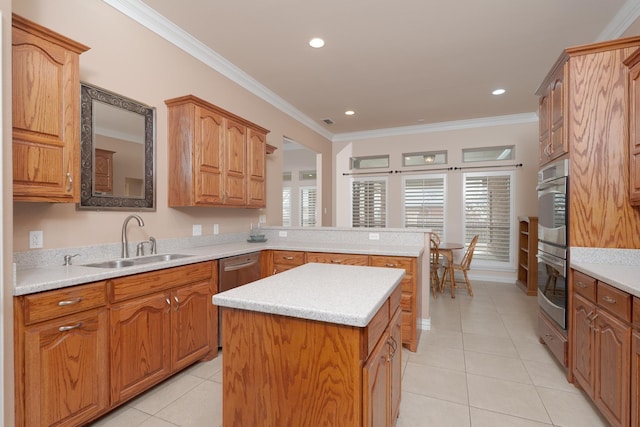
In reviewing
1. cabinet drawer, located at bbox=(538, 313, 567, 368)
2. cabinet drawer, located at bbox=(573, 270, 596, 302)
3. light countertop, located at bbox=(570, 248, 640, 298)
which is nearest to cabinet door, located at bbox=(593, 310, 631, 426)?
cabinet drawer, located at bbox=(573, 270, 596, 302)

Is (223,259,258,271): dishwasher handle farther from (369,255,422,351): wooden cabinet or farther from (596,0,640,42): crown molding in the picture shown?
(596,0,640,42): crown molding

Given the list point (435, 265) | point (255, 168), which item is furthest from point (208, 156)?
point (435, 265)

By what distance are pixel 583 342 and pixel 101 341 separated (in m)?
3.09

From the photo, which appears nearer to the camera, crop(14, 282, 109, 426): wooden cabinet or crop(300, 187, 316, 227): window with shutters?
crop(14, 282, 109, 426): wooden cabinet

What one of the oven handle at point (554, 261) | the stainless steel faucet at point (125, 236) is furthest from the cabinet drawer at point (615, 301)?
the stainless steel faucet at point (125, 236)

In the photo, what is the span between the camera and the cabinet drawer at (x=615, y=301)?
1.61m

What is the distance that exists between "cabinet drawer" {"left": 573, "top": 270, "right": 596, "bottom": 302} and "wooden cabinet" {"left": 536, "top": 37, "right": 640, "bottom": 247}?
0.24 m

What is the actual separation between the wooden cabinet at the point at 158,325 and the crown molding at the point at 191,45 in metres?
2.14

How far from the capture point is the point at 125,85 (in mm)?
2484

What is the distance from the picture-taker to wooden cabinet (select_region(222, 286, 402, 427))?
1.06 metres

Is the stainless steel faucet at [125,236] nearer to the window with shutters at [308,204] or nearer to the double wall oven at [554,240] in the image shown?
the double wall oven at [554,240]

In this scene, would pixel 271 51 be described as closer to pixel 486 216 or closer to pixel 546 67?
pixel 546 67

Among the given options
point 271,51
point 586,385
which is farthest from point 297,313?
point 271,51

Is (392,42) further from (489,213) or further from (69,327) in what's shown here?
(489,213)
